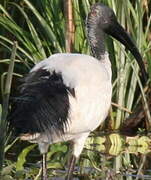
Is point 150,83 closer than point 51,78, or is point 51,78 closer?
point 51,78

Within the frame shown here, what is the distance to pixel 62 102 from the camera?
4.74m

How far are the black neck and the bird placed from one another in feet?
0.69

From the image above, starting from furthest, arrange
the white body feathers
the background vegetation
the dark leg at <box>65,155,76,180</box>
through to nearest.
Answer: the background vegetation, the dark leg at <box>65,155,76,180</box>, the white body feathers

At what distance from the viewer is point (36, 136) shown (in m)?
4.73

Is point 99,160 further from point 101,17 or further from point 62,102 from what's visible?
point 62,102

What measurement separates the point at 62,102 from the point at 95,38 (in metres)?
1.38

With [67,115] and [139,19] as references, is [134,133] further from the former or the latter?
[67,115]

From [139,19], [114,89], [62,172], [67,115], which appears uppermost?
[139,19]

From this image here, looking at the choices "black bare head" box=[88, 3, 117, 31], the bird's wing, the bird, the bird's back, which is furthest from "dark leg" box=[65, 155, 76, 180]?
"black bare head" box=[88, 3, 117, 31]

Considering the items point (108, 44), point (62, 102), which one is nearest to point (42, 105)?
point (62, 102)

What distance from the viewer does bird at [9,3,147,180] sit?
4.51 meters

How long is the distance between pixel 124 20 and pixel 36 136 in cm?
302

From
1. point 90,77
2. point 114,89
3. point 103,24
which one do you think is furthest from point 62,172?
point 114,89

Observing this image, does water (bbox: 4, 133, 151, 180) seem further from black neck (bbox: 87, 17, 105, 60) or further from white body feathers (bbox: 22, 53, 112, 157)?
black neck (bbox: 87, 17, 105, 60)
